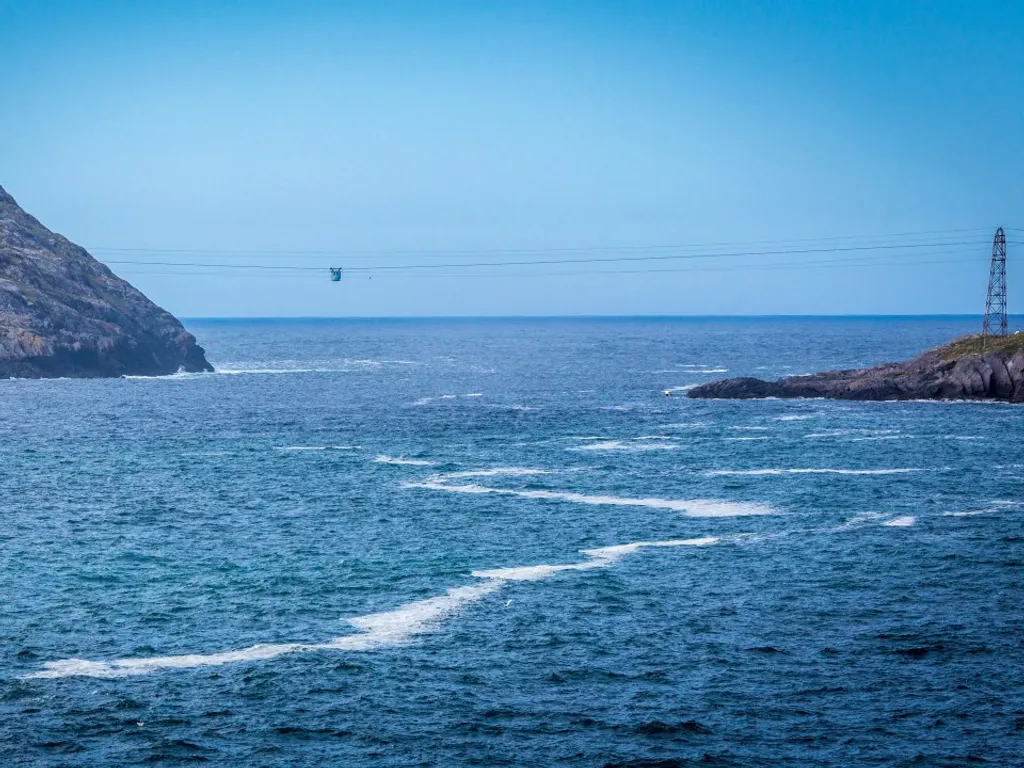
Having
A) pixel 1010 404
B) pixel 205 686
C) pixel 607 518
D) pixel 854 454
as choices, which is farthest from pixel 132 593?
pixel 1010 404

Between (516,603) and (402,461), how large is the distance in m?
45.2

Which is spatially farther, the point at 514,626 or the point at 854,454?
the point at 854,454

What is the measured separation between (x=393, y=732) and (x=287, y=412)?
101386mm

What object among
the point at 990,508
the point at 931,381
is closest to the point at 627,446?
the point at 990,508

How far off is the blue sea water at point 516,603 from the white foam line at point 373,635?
0.17 m

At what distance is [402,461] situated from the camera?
94.2 meters

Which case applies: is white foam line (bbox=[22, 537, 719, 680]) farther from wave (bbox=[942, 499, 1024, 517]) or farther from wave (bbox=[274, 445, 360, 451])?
wave (bbox=[274, 445, 360, 451])

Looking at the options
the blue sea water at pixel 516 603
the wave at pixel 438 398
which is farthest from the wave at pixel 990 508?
the wave at pixel 438 398

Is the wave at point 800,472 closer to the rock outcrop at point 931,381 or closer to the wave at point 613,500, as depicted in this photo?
the wave at point 613,500

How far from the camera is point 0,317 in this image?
7234 inches

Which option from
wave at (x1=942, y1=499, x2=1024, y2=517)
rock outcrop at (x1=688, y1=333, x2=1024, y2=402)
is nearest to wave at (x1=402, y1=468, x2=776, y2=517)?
wave at (x1=942, y1=499, x2=1024, y2=517)

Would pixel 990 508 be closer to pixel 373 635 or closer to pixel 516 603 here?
pixel 516 603

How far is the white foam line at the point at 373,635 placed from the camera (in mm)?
41031

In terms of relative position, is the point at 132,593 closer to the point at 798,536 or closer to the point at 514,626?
the point at 514,626
